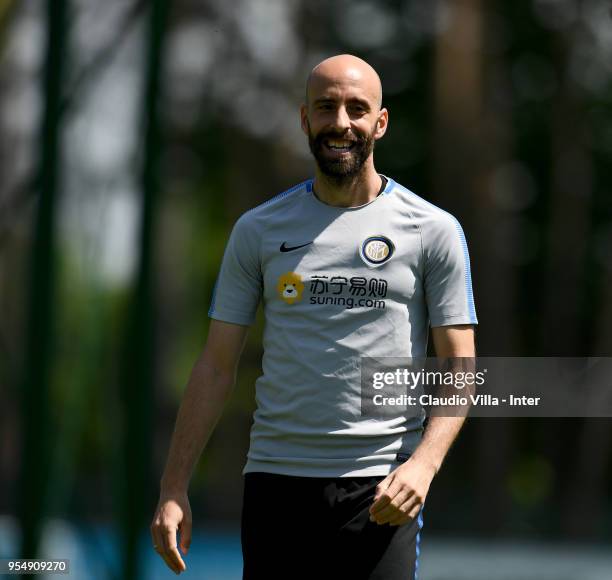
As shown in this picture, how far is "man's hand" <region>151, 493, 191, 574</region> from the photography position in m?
3.36

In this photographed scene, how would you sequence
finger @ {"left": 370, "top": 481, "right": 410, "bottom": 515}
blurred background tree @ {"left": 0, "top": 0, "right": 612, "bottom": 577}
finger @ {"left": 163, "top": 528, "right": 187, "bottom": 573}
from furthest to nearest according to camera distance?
1. blurred background tree @ {"left": 0, "top": 0, "right": 612, "bottom": 577}
2. finger @ {"left": 163, "top": 528, "right": 187, "bottom": 573}
3. finger @ {"left": 370, "top": 481, "right": 410, "bottom": 515}

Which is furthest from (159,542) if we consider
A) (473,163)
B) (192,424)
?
(473,163)

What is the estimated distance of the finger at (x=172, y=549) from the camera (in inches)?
131

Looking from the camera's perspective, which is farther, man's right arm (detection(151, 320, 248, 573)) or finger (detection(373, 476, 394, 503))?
man's right arm (detection(151, 320, 248, 573))

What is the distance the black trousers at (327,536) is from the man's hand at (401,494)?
184 mm

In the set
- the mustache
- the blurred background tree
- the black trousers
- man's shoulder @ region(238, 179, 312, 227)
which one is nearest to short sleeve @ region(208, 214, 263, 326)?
man's shoulder @ region(238, 179, 312, 227)

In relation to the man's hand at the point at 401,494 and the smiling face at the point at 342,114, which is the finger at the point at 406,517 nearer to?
the man's hand at the point at 401,494

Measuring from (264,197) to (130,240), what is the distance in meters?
19.3

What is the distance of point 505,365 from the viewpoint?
503 centimetres

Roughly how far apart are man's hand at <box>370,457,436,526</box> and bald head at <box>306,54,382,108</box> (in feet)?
3.29

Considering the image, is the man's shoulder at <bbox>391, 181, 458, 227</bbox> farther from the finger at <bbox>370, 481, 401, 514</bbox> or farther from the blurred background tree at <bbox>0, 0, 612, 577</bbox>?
the blurred background tree at <bbox>0, 0, 612, 577</bbox>

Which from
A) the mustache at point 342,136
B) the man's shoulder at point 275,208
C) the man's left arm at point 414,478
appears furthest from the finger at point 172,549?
the mustache at point 342,136

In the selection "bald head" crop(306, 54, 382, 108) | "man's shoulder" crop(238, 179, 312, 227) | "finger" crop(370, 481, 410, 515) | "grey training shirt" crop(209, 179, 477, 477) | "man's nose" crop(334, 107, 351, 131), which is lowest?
"finger" crop(370, 481, 410, 515)

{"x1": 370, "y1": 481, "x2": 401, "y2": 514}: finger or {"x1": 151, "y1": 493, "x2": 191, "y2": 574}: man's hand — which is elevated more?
{"x1": 370, "y1": 481, "x2": 401, "y2": 514}: finger
